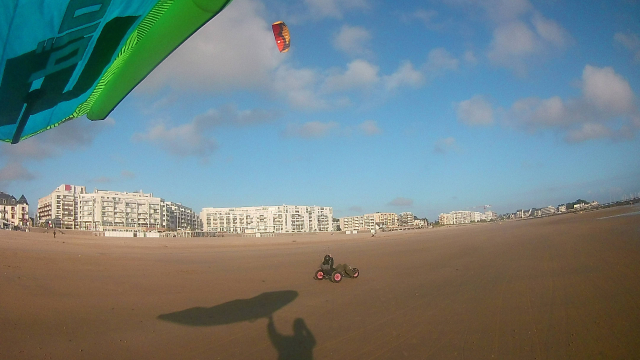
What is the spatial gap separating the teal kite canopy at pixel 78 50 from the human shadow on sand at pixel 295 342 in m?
4.36

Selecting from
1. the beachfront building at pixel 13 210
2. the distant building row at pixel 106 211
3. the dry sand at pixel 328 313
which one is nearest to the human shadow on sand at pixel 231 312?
the dry sand at pixel 328 313

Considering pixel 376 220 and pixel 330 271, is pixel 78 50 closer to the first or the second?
pixel 330 271

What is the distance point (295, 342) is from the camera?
5.84m

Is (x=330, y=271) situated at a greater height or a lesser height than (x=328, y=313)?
greater

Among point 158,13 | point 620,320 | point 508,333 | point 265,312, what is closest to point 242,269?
point 265,312

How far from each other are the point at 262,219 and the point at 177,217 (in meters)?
33.9

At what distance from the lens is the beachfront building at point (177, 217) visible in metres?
90.6

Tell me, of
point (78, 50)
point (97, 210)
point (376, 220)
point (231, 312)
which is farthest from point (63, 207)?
point (376, 220)

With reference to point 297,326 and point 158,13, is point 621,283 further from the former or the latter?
point 158,13

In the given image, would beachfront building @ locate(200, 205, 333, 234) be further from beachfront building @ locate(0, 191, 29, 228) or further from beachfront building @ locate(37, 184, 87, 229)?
beachfront building @ locate(0, 191, 29, 228)

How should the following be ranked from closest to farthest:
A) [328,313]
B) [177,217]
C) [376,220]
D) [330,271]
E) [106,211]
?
1. [328,313]
2. [330,271]
3. [106,211]
4. [177,217]
5. [376,220]

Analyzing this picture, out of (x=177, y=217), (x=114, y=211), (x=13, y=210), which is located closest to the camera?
(x=13, y=210)

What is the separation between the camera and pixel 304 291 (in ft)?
32.2

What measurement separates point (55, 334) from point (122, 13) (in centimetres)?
624
